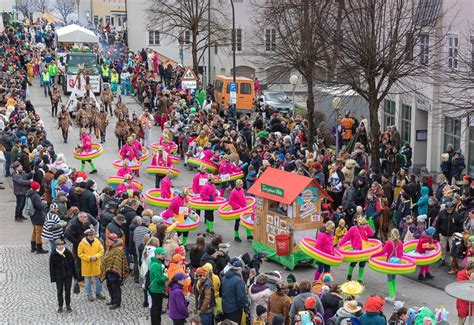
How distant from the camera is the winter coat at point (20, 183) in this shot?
23609mm

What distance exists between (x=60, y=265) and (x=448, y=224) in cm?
910

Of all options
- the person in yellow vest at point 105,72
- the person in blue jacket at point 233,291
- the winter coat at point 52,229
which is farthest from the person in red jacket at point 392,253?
the person in yellow vest at point 105,72

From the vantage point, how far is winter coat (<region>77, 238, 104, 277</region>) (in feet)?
56.6

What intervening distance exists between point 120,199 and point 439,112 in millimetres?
13651

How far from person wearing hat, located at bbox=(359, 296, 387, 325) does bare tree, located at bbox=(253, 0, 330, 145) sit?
17.3 metres

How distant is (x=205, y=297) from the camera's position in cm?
1512

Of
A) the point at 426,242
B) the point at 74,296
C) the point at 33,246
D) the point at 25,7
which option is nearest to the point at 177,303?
the point at 74,296

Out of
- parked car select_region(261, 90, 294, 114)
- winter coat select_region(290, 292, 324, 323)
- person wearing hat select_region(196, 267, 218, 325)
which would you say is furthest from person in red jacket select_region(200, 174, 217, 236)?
parked car select_region(261, 90, 294, 114)

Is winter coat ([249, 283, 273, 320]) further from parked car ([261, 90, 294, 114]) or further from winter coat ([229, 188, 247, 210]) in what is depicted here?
parked car ([261, 90, 294, 114])

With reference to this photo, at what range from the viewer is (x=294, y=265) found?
67.0ft

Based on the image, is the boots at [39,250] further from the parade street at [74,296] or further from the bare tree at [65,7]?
the bare tree at [65,7]

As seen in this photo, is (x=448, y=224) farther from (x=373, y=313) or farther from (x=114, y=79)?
(x=114, y=79)

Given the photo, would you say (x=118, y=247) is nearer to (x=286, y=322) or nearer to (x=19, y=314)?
(x=19, y=314)

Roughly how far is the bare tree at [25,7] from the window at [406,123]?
255 ft
